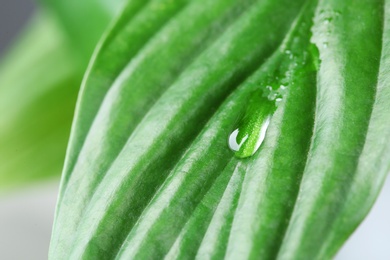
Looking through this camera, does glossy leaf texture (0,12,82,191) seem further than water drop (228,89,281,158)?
Yes

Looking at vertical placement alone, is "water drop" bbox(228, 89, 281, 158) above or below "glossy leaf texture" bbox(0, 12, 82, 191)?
below

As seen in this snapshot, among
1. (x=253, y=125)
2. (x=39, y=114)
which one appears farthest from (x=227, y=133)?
(x=39, y=114)

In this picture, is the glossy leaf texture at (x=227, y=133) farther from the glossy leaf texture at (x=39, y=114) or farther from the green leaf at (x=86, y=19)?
the glossy leaf texture at (x=39, y=114)

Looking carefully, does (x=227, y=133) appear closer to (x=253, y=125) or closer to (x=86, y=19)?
(x=253, y=125)

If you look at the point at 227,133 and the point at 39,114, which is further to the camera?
the point at 39,114

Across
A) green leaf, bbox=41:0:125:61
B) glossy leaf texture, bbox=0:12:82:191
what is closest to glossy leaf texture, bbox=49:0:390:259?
green leaf, bbox=41:0:125:61

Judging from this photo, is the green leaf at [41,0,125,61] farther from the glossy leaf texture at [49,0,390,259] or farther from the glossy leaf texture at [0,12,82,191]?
the glossy leaf texture at [49,0,390,259]
